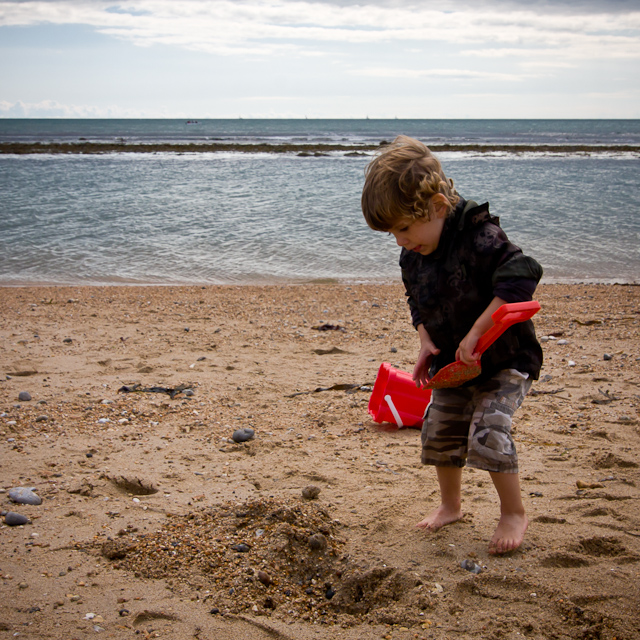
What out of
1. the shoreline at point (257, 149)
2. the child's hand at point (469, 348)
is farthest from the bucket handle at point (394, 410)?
the shoreline at point (257, 149)

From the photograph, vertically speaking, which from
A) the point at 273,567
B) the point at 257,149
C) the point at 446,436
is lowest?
the point at 273,567

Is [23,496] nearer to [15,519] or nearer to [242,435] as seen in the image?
[15,519]

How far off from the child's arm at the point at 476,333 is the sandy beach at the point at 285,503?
→ 823mm

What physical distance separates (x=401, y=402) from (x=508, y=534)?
146cm

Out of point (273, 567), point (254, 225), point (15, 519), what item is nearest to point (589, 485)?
point (273, 567)

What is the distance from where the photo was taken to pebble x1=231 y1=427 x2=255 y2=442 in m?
3.44

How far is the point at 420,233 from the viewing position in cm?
220

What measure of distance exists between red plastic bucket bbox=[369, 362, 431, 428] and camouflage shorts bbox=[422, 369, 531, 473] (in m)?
1.16

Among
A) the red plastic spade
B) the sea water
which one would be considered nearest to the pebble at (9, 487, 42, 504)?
the red plastic spade

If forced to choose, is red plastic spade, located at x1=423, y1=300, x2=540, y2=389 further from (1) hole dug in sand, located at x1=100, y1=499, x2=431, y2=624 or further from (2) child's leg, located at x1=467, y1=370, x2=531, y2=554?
(1) hole dug in sand, located at x1=100, y1=499, x2=431, y2=624

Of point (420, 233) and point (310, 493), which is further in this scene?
point (310, 493)

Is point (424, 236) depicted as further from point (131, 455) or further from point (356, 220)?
point (356, 220)

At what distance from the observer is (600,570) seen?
2.13 metres

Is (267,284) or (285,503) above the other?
(267,284)
